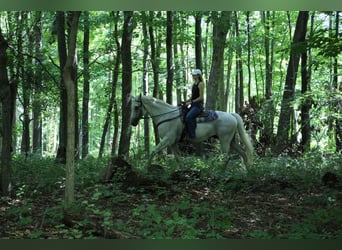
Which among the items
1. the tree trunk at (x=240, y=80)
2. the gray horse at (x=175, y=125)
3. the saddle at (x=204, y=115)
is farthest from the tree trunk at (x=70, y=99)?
the tree trunk at (x=240, y=80)

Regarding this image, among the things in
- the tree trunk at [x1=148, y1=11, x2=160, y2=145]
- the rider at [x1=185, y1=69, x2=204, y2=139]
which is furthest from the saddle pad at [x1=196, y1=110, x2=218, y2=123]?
the tree trunk at [x1=148, y1=11, x2=160, y2=145]

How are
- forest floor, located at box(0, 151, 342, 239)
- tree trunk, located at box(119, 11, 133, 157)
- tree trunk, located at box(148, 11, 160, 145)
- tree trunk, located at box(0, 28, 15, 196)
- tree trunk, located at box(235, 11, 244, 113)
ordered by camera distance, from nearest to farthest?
1. forest floor, located at box(0, 151, 342, 239)
2. tree trunk, located at box(0, 28, 15, 196)
3. tree trunk, located at box(119, 11, 133, 157)
4. tree trunk, located at box(148, 11, 160, 145)
5. tree trunk, located at box(235, 11, 244, 113)

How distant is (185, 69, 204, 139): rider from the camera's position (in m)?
8.65

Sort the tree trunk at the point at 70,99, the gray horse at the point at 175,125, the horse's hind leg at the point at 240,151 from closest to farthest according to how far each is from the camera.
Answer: the tree trunk at the point at 70,99
the gray horse at the point at 175,125
the horse's hind leg at the point at 240,151

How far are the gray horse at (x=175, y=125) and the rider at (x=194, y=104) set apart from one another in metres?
0.14

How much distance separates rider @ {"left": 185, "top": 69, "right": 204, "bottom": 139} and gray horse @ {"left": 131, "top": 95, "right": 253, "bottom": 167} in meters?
0.14

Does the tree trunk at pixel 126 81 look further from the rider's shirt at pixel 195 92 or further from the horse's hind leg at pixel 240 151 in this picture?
the horse's hind leg at pixel 240 151

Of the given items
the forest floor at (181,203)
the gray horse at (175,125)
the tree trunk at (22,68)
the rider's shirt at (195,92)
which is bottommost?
the forest floor at (181,203)

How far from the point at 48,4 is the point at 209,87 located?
29.3ft

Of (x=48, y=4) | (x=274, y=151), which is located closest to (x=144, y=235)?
(x=48, y=4)

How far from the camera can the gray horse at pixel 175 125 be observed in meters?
9.05

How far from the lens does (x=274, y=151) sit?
1206 centimetres

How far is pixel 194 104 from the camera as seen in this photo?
893 cm

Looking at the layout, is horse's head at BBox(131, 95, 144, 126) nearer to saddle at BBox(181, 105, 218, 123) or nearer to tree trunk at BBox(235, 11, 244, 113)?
saddle at BBox(181, 105, 218, 123)
